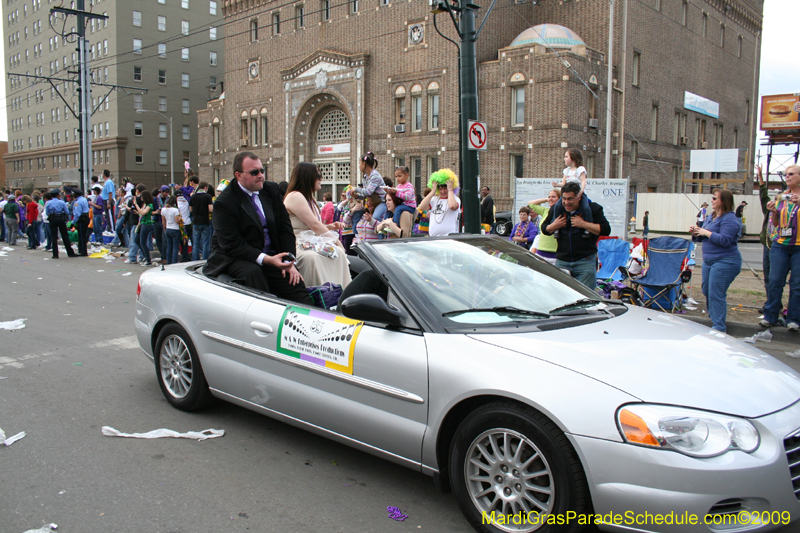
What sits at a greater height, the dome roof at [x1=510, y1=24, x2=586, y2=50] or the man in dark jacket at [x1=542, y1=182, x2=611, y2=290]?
the dome roof at [x1=510, y1=24, x2=586, y2=50]

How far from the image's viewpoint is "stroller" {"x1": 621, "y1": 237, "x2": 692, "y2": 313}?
8445 mm

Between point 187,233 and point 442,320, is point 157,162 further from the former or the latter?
point 442,320

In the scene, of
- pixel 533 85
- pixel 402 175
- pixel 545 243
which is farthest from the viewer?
pixel 533 85

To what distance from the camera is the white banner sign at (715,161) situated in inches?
1400

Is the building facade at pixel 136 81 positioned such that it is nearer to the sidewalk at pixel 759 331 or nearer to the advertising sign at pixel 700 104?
the advertising sign at pixel 700 104

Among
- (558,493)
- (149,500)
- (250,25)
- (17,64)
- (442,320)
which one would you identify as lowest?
(149,500)

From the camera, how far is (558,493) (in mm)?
2510

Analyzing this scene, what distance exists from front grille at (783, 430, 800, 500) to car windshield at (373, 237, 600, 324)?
1.25m

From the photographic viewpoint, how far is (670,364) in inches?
107

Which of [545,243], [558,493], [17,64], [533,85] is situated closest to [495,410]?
[558,493]

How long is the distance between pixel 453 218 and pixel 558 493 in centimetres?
673

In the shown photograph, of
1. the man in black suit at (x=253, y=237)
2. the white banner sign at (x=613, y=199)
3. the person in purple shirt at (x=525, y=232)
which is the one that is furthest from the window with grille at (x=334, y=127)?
the man in black suit at (x=253, y=237)

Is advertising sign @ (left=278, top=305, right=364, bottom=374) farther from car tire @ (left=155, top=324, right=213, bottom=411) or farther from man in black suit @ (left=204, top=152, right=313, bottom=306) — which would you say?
car tire @ (left=155, top=324, right=213, bottom=411)

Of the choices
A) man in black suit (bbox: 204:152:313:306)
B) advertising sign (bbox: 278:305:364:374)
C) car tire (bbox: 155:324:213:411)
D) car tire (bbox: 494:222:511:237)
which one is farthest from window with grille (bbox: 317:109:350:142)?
advertising sign (bbox: 278:305:364:374)
